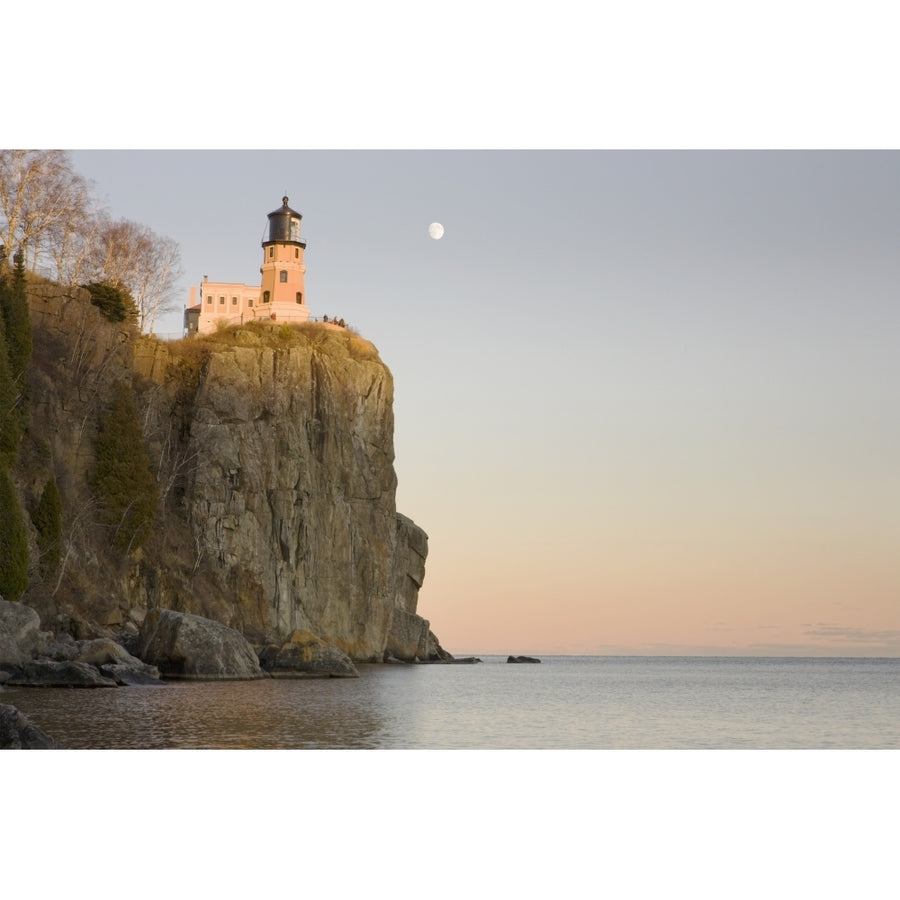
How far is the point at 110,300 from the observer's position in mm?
53281

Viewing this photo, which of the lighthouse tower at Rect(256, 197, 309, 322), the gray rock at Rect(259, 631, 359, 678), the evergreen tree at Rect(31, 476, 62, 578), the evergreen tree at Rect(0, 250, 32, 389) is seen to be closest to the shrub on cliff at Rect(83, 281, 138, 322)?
the evergreen tree at Rect(0, 250, 32, 389)

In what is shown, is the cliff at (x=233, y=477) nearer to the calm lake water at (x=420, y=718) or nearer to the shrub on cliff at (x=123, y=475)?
the shrub on cliff at (x=123, y=475)

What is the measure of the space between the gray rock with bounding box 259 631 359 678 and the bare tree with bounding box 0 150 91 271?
19.5m

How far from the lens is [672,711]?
132 ft

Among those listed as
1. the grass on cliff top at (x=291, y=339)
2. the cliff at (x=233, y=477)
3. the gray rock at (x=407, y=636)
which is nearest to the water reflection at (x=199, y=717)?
the cliff at (x=233, y=477)

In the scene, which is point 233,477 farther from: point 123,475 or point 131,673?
point 131,673

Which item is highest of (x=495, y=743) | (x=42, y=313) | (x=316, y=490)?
(x=42, y=313)

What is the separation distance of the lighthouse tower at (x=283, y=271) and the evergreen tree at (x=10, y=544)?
43812 mm

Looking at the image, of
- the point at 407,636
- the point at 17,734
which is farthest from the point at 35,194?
the point at 407,636

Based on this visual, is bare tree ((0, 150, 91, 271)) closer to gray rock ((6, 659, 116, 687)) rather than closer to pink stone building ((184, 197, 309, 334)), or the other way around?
gray rock ((6, 659, 116, 687))
